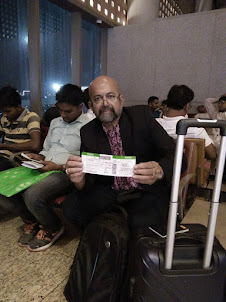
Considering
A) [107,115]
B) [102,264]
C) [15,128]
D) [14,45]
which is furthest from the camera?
[14,45]

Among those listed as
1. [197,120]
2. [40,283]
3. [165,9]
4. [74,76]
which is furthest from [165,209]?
[165,9]

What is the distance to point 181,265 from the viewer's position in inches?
35.2

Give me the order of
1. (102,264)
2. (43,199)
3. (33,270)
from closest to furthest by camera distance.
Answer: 1. (102,264)
2. (33,270)
3. (43,199)

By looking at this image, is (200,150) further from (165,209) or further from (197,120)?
(197,120)

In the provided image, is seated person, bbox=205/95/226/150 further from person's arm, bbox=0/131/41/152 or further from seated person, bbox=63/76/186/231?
person's arm, bbox=0/131/41/152

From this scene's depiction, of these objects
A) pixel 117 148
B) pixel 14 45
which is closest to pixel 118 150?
pixel 117 148

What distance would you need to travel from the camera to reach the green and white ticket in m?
0.98

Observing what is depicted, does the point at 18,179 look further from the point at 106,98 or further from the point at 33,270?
the point at 106,98

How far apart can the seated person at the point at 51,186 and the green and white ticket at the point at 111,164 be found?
0.85 metres

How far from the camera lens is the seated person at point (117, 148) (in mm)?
1423

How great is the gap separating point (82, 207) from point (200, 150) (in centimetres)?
107

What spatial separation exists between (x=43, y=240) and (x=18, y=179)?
21.0 inches

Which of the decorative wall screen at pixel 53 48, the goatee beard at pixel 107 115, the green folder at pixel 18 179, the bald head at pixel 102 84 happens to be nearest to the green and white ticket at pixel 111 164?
the goatee beard at pixel 107 115

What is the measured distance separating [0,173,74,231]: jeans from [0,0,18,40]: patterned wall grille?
9.16ft
